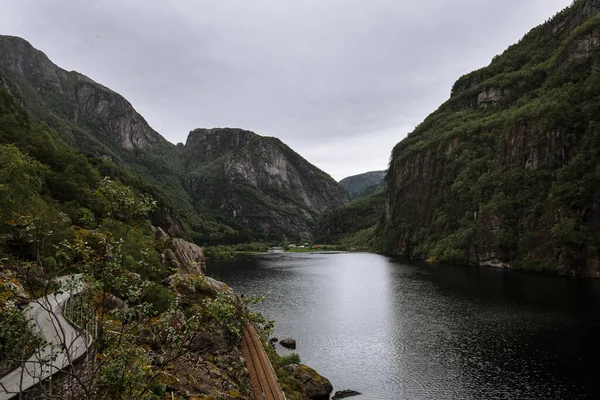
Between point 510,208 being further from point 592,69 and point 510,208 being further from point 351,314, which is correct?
point 351,314

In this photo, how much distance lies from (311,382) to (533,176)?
128 m

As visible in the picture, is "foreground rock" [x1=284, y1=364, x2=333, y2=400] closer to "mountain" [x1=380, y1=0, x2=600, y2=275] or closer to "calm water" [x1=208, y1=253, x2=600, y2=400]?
"calm water" [x1=208, y1=253, x2=600, y2=400]

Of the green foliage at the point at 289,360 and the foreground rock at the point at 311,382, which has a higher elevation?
the green foliage at the point at 289,360

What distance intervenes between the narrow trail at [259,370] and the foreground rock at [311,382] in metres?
3.02

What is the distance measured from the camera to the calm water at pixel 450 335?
34875 mm

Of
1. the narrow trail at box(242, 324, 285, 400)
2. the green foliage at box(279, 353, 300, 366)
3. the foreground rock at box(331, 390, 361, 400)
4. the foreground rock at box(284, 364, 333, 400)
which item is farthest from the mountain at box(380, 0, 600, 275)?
the narrow trail at box(242, 324, 285, 400)

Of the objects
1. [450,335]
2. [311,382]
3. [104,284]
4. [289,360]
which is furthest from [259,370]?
[450,335]

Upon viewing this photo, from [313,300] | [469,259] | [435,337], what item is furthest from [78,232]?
[469,259]

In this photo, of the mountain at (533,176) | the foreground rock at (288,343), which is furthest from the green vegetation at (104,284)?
the mountain at (533,176)

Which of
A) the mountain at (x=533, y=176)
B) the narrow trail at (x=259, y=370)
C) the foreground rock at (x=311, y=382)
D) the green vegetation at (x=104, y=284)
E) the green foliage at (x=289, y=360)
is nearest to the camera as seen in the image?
the green vegetation at (x=104, y=284)

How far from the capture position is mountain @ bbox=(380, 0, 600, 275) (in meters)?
107

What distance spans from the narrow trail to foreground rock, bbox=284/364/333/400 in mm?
3023

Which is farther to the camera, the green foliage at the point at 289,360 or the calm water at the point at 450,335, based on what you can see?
the green foliage at the point at 289,360

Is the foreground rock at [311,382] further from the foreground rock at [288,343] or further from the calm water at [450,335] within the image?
the foreground rock at [288,343]
